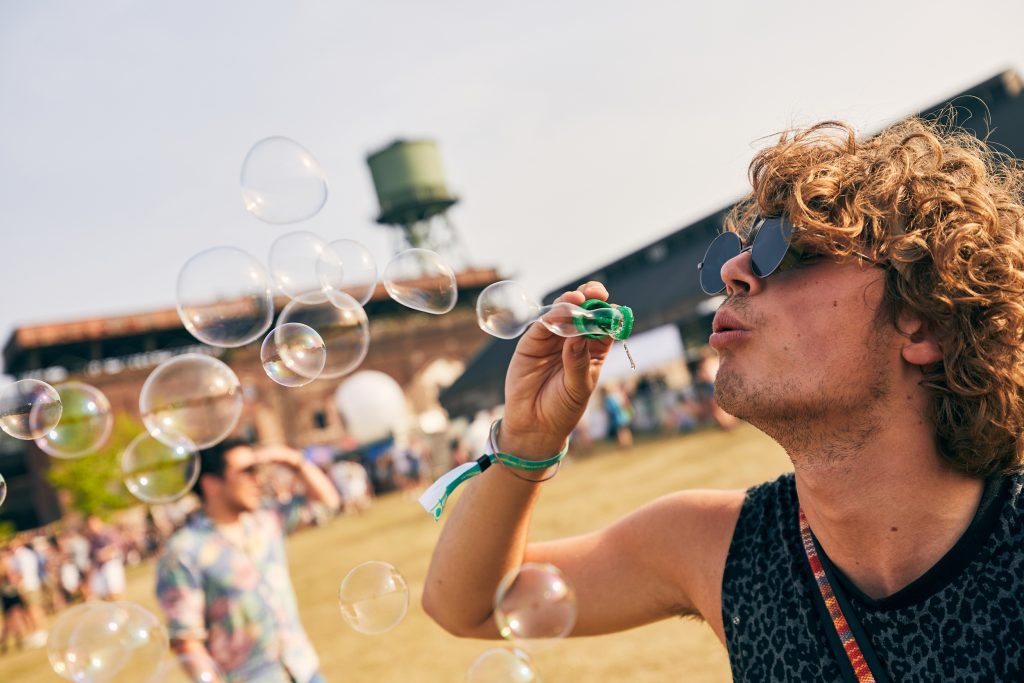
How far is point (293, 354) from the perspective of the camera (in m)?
3.00

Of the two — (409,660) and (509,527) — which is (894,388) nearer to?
(509,527)

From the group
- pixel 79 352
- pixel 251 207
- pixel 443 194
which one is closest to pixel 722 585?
pixel 251 207

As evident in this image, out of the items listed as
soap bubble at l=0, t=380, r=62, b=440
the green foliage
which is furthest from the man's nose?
the green foliage

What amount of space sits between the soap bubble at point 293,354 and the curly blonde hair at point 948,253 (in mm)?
1817

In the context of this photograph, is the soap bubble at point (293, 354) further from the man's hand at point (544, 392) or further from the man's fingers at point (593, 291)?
the man's fingers at point (593, 291)

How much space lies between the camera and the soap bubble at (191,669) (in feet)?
9.66

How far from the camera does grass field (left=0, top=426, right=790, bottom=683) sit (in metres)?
4.95

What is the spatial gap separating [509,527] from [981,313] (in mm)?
1284

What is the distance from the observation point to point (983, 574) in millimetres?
1549

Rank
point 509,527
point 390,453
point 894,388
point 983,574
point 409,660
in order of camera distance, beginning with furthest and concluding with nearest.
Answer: point 390,453 < point 409,660 < point 509,527 < point 894,388 < point 983,574

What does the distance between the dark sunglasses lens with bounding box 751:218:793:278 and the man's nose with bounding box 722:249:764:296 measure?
0.01 m

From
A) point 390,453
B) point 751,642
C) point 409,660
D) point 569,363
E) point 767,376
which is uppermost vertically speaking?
point 569,363

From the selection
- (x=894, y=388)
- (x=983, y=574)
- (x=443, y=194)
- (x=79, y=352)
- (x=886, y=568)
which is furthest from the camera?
(x=443, y=194)

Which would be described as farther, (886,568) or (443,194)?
(443,194)
